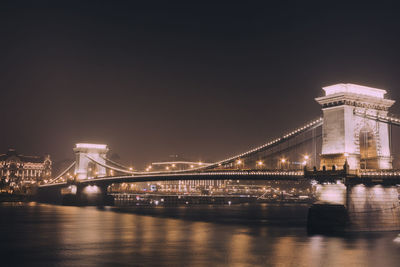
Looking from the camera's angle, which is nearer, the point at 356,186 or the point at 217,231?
the point at 356,186

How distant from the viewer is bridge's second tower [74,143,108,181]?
116 meters

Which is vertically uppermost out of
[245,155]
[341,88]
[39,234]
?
[341,88]

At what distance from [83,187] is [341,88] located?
7544 centimetres

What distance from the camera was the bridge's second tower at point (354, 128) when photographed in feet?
148

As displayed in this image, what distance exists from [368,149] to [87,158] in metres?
84.3

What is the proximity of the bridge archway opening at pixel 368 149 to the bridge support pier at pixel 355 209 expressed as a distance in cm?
289

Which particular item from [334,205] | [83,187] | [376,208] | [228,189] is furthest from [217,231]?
[228,189]

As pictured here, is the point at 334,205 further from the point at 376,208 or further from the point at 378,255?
the point at 378,255

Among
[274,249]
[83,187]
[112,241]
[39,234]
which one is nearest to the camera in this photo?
[274,249]

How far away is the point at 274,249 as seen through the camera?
35.9 metres

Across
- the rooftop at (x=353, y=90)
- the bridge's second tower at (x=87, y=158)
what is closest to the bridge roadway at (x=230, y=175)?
the rooftop at (x=353, y=90)

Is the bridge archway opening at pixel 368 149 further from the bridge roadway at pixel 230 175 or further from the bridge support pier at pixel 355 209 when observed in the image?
the bridge roadway at pixel 230 175

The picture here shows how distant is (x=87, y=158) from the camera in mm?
119375

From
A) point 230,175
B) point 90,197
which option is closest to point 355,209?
point 230,175
